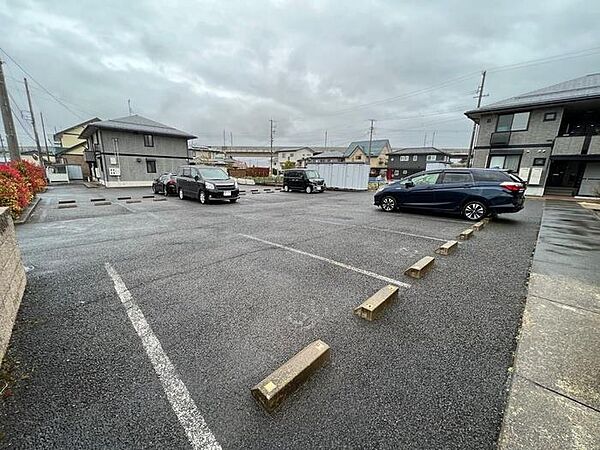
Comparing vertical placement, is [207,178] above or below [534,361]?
above

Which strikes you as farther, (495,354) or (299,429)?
(495,354)

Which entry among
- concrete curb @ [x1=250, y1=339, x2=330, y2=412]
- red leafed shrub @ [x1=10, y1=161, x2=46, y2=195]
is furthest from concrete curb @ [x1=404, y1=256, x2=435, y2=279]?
red leafed shrub @ [x1=10, y1=161, x2=46, y2=195]

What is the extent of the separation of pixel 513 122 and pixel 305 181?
552 inches

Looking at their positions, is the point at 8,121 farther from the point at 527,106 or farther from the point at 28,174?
the point at 527,106

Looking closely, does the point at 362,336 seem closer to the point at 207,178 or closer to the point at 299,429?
the point at 299,429

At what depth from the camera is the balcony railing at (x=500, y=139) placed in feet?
55.9

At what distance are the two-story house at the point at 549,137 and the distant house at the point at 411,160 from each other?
77.9 feet

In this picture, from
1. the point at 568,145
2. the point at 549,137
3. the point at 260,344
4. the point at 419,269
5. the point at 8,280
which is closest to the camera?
the point at 260,344

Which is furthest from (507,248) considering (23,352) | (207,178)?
(207,178)

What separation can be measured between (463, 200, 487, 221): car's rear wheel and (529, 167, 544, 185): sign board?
12.9 metres

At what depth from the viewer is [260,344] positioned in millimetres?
2305

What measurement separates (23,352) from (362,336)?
9.42ft

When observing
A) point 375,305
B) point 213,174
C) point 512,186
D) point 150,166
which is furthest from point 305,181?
point 375,305

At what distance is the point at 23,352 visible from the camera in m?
2.13
